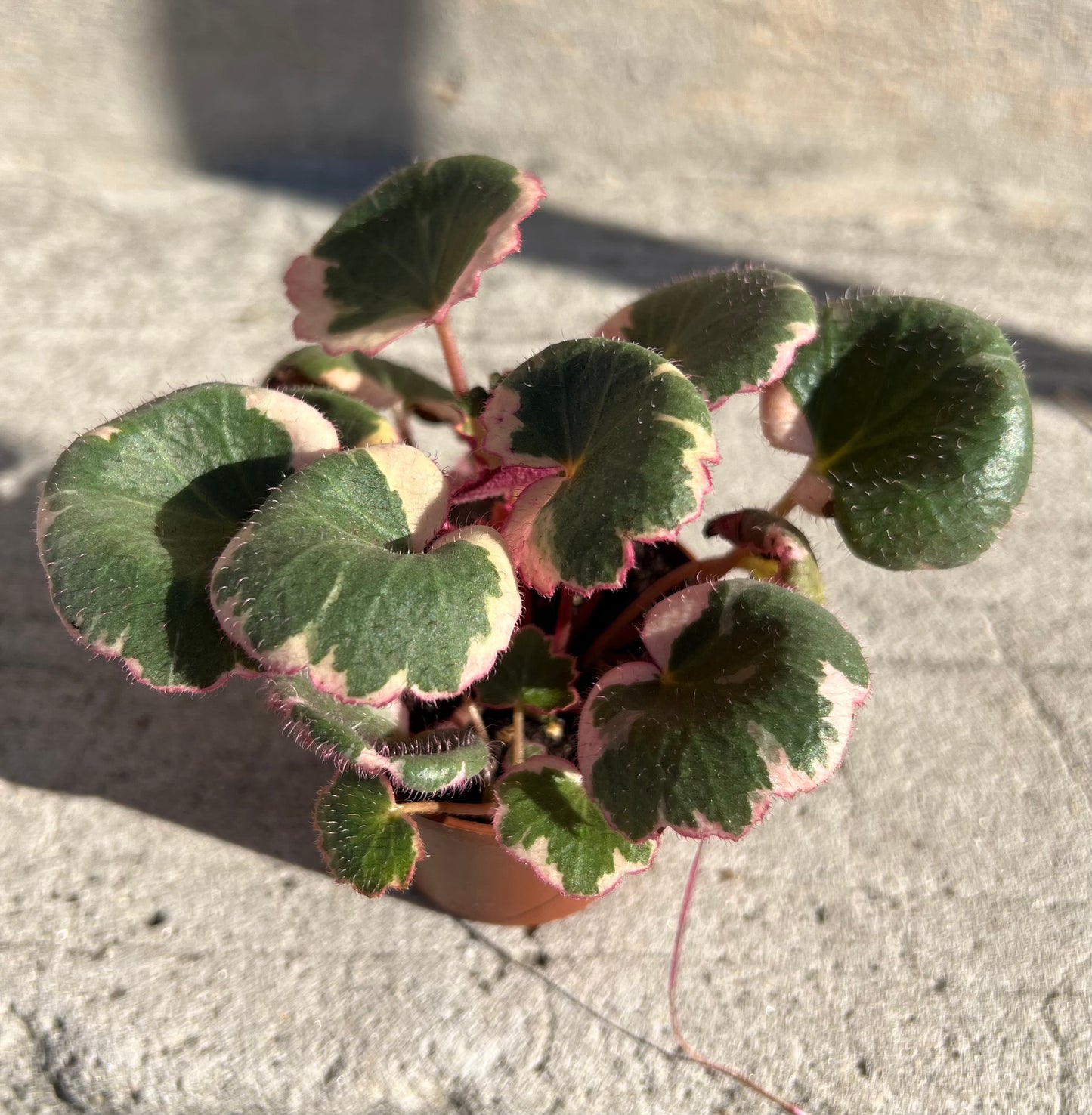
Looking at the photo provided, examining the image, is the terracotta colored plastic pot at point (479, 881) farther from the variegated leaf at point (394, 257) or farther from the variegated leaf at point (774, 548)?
the variegated leaf at point (394, 257)

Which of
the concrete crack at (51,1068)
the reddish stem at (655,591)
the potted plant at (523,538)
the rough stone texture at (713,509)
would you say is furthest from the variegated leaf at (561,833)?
the concrete crack at (51,1068)

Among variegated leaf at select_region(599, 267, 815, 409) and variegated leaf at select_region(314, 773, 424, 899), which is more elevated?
variegated leaf at select_region(599, 267, 815, 409)

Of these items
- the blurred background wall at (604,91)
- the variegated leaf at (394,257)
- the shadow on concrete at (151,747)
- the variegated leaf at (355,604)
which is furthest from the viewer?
the blurred background wall at (604,91)

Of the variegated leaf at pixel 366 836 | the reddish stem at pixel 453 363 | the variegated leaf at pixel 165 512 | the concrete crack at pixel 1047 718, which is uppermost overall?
the variegated leaf at pixel 165 512

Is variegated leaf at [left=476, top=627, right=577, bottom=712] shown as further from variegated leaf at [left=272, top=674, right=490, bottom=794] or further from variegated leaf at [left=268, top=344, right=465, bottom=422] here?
variegated leaf at [left=268, top=344, right=465, bottom=422]

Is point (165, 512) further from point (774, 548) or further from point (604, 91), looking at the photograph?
point (604, 91)

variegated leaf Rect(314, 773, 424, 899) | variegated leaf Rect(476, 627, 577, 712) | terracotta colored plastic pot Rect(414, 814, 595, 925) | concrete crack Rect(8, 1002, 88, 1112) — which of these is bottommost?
concrete crack Rect(8, 1002, 88, 1112)

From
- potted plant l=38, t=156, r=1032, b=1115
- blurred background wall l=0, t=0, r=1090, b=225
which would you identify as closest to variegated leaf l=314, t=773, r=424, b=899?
potted plant l=38, t=156, r=1032, b=1115
